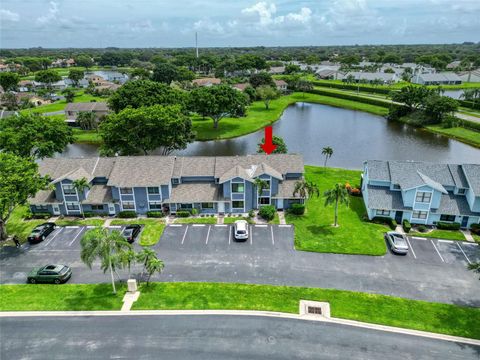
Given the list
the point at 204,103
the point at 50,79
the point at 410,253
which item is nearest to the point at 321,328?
the point at 410,253

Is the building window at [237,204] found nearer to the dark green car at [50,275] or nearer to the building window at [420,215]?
the dark green car at [50,275]

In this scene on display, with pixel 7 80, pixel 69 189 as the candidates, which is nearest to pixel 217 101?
pixel 69 189

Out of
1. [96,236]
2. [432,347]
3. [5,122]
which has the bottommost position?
[432,347]

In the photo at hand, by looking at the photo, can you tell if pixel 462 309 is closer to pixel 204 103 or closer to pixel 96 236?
pixel 96 236

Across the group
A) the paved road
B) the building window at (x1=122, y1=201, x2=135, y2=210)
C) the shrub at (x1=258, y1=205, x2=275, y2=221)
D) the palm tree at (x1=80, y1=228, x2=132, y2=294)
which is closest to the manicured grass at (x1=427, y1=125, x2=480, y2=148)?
the shrub at (x1=258, y1=205, x2=275, y2=221)

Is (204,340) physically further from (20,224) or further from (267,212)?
(20,224)

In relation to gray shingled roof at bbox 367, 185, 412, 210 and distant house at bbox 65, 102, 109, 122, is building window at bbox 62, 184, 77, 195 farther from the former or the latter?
distant house at bbox 65, 102, 109, 122
